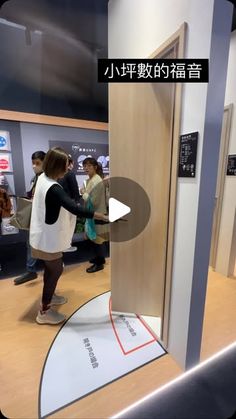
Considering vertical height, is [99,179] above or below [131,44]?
below

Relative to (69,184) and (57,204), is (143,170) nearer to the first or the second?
(57,204)

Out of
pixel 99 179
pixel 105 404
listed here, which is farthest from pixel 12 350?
pixel 99 179

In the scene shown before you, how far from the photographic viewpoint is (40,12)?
225 centimetres

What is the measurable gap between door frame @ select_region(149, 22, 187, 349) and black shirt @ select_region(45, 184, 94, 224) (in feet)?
1.97

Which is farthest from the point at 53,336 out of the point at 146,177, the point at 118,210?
the point at 146,177

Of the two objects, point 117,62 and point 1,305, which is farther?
point 1,305

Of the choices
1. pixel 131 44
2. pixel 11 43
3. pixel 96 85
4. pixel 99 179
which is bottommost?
pixel 99 179

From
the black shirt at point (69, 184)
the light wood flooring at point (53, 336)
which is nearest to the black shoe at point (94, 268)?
the light wood flooring at point (53, 336)

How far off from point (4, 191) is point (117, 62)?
7.29ft

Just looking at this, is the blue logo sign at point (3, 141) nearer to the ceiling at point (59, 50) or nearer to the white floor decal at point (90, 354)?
the ceiling at point (59, 50)

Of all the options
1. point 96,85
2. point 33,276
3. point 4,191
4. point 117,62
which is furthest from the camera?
point 96,85

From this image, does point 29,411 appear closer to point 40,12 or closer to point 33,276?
point 33,276

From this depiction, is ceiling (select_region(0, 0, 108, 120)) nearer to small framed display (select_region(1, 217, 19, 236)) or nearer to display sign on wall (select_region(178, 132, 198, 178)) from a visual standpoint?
small framed display (select_region(1, 217, 19, 236))
